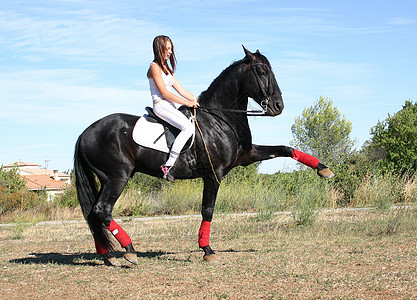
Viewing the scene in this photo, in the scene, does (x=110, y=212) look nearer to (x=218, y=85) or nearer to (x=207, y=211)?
(x=207, y=211)

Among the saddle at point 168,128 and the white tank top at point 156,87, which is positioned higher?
the white tank top at point 156,87

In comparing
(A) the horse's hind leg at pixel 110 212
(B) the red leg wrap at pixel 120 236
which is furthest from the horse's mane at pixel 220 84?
(B) the red leg wrap at pixel 120 236

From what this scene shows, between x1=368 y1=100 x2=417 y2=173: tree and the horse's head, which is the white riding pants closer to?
the horse's head

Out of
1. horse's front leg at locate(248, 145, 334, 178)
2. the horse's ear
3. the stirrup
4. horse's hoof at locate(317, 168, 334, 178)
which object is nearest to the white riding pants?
the stirrup

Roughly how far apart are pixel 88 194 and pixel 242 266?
2882 mm

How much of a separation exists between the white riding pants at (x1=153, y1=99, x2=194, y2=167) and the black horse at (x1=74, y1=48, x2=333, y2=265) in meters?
0.21

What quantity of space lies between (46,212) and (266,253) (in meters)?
15.8

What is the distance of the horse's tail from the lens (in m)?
7.87

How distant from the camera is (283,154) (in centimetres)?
794

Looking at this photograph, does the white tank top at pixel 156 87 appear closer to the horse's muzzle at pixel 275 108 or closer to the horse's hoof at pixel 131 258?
the horse's muzzle at pixel 275 108

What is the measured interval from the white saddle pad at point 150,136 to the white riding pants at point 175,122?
175mm

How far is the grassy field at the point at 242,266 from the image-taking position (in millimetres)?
5715

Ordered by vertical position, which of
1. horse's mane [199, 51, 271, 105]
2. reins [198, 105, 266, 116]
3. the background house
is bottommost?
the background house

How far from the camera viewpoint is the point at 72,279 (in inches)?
269
